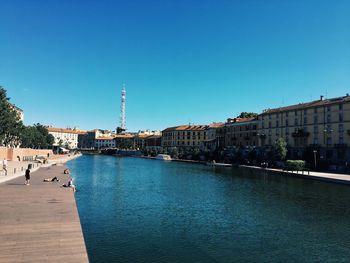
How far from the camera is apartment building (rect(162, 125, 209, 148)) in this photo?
180125 millimetres

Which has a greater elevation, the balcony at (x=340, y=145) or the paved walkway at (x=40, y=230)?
the balcony at (x=340, y=145)

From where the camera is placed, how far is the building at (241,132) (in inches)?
4473

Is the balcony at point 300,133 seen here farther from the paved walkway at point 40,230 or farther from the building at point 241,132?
the paved walkway at point 40,230

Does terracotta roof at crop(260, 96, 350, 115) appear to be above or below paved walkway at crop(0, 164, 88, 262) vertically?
above

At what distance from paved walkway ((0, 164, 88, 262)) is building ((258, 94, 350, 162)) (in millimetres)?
66242

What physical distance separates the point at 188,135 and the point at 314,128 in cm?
10100

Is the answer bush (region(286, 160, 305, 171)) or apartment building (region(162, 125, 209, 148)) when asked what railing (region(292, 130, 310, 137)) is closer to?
bush (region(286, 160, 305, 171))

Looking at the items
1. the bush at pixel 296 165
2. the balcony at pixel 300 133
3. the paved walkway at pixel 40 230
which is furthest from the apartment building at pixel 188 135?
the paved walkway at pixel 40 230

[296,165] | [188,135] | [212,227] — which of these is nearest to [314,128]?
[296,165]

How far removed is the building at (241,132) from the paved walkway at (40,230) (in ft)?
303

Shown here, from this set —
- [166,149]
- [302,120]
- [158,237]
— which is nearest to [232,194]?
[158,237]

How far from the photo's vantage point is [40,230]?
17047mm

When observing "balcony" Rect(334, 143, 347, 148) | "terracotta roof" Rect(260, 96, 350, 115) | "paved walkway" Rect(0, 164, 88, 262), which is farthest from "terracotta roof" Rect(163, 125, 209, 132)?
"paved walkway" Rect(0, 164, 88, 262)

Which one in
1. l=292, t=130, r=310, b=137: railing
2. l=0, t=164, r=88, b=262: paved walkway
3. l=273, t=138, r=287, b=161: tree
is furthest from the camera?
l=292, t=130, r=310, b=137: railing
